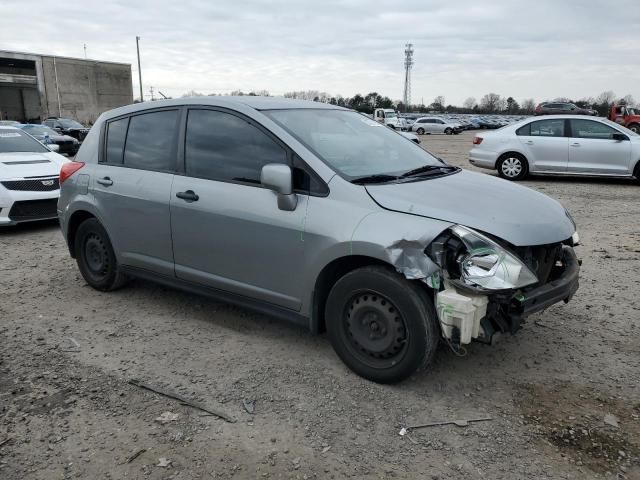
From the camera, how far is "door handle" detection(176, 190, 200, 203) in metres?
3.99

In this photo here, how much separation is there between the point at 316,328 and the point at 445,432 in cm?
108

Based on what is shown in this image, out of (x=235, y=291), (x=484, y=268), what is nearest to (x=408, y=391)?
(x=484, y=268)

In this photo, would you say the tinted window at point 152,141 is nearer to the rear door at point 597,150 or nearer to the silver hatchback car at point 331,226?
the silver hatchback car at point 331,226

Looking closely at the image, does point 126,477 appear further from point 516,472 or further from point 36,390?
point 516,472

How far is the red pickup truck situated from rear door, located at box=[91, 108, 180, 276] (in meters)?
33.2

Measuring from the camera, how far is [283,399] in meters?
3.24

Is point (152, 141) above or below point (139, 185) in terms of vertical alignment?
above

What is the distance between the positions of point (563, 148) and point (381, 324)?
33.8 ft

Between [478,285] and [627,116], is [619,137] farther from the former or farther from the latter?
[627,116]

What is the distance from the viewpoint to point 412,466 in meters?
2.64

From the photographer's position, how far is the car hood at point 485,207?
3.12 m

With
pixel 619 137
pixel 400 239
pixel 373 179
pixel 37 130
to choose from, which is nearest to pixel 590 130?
pixel 619 137

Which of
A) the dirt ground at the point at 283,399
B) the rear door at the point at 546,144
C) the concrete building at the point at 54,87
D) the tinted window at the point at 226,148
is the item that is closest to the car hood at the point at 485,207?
the tinted window at the point at 226,148

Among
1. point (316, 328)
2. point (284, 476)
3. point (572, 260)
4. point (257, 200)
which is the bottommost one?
point (284, 476)
